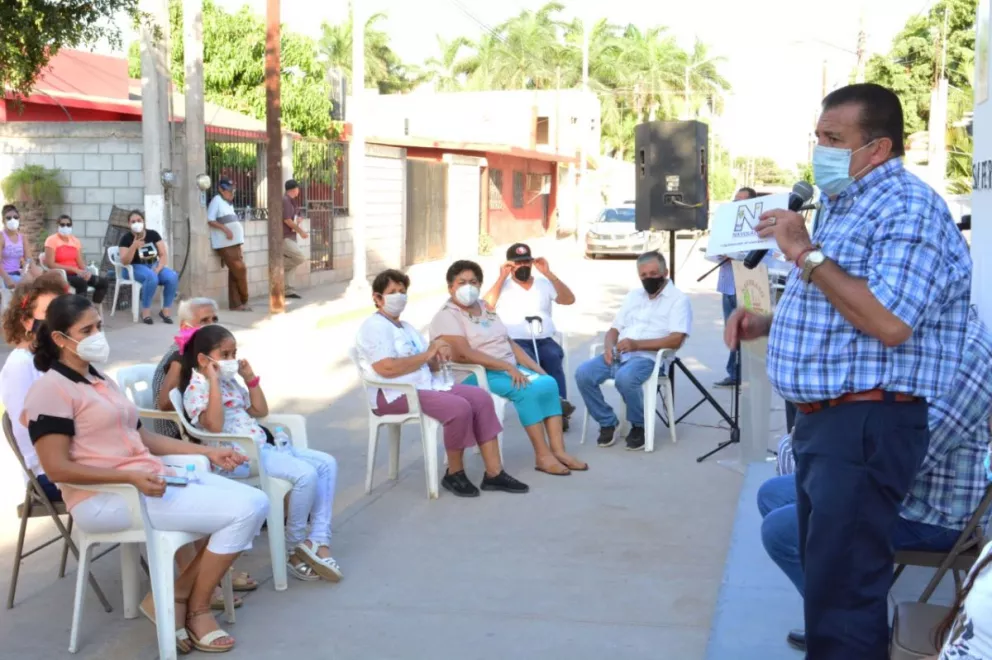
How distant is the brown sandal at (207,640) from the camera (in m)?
4.37

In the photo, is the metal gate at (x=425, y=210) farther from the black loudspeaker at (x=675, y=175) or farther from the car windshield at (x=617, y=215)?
the black loudspeaker at (x=675, y=175)

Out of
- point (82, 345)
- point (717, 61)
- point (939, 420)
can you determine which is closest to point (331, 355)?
point (82, 345)

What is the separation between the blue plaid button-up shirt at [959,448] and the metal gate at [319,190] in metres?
16.4

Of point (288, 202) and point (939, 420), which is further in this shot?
point (288, 202)

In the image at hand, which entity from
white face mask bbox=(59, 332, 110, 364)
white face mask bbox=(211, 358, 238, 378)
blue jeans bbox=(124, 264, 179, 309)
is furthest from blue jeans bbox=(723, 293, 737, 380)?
blue jeans bbox=(124, 264, 179, 309)

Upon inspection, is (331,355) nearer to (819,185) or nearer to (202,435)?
(202,435)

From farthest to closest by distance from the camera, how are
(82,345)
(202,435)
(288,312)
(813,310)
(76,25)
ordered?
1. (288,312)
2. (76,25)
3. (202,435)
4. (82,345)
5. (813,310)

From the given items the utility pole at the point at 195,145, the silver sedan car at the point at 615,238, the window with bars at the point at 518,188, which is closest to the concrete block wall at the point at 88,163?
the utility pole at the point at 195,145

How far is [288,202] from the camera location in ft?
56.6

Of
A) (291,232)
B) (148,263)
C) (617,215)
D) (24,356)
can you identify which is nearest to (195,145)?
(148,263)

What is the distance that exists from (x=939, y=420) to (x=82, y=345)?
9.86ft

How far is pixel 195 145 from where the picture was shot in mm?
15094

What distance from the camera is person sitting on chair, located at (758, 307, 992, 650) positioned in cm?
332

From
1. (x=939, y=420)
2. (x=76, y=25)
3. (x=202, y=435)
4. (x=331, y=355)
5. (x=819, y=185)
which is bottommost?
(x=331, y=355)
